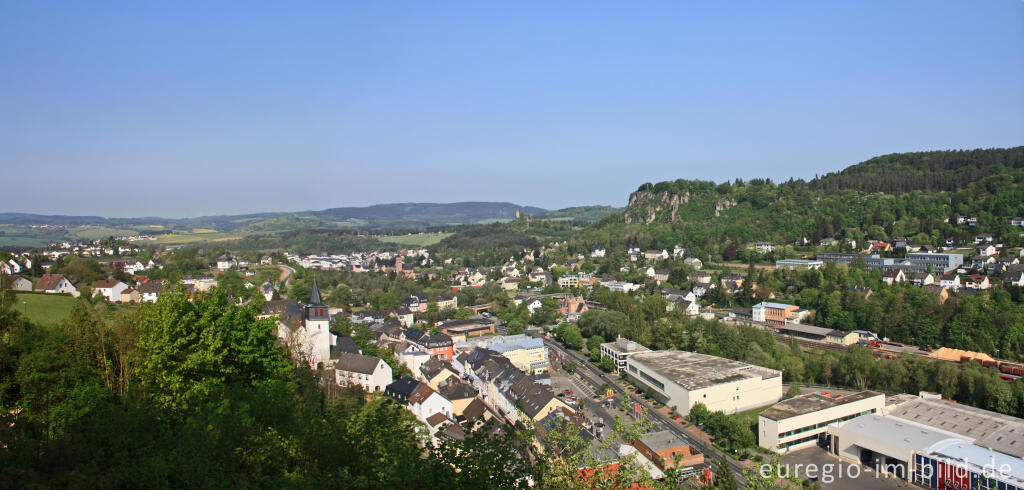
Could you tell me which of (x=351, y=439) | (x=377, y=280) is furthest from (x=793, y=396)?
(x=377, y=280)

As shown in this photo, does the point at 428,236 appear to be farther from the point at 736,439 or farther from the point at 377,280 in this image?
the point at 736,439

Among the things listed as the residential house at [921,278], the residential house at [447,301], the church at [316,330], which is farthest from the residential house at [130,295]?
the residential house at [921,278]

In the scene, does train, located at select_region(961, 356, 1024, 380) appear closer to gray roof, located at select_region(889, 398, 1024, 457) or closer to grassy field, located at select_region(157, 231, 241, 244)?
gray roof, located at select_region(889, 398, 1024, 457)

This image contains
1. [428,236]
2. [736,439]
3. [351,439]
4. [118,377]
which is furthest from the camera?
[428,236]

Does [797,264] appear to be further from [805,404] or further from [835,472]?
[835,472]

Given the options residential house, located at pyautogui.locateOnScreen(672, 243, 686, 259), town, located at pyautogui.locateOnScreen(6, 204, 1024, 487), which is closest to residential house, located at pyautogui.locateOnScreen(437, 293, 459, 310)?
town, located at pyautogui.locateOnScreen(6, 204, 1024, 487)

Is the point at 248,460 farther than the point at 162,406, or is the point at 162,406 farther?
the point at 162,406

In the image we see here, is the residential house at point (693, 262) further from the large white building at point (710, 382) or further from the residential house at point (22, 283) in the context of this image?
the residential house at point (22, 283)
